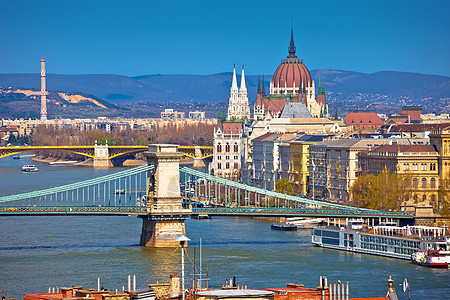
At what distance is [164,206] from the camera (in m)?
50.2

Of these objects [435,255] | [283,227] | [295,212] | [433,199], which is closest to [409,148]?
[433,199]

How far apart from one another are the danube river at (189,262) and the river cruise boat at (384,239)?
64cm

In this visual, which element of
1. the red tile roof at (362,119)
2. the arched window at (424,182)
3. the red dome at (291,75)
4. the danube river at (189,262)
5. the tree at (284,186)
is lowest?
the danube river at (189,262)

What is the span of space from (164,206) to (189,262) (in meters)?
5.28

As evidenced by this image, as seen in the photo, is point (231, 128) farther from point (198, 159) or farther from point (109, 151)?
point (109, 151)

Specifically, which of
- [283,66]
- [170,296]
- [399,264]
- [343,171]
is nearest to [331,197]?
[343,171]

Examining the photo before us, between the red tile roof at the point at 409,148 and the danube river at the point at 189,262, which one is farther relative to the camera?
the red tile roof at the point at 409,148

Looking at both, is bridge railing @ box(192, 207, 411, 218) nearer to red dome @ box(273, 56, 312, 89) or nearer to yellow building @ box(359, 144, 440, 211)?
yellow building @ box(359, 144, 440, 211)

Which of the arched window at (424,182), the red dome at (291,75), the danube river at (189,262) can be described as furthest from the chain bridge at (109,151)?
the danube river at (189,262)

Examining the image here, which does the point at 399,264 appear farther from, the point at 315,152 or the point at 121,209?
the point at 315,152

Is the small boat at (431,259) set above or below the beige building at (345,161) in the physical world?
below

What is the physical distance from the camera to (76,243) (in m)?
52.0

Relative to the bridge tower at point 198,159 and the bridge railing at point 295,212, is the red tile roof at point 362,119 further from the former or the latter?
the bridge railing at point 295,212

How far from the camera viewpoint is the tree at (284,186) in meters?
77.5
